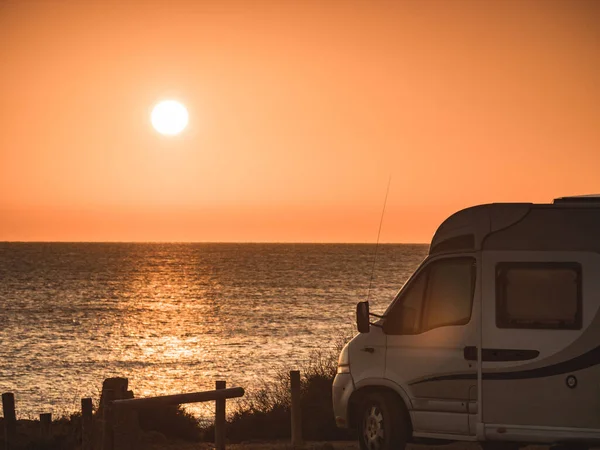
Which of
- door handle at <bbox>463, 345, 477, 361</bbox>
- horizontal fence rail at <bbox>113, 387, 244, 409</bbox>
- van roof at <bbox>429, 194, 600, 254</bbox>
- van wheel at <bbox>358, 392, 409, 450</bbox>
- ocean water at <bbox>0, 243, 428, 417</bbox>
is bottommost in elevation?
van wheel at <bbox>358, 392, 409, 450</bbox>

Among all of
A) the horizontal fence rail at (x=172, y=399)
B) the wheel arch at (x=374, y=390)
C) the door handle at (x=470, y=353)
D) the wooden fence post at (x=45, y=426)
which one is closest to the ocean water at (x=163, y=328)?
the wooden fence post at (x=45, y=426)

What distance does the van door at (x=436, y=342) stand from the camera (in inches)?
482

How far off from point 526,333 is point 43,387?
3353 centimetres

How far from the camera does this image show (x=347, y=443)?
53.9 feet

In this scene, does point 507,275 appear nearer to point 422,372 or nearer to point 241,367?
point 422,372

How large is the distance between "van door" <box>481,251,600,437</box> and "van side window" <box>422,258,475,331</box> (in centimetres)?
34

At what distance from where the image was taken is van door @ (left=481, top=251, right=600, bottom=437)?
11609mm

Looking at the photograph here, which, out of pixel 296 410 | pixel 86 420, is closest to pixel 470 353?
pixel 296 410

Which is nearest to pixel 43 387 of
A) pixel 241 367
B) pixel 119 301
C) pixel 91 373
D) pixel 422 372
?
pixel 91 373

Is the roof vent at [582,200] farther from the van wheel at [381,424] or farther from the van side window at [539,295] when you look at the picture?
the van wheel at [381,424]

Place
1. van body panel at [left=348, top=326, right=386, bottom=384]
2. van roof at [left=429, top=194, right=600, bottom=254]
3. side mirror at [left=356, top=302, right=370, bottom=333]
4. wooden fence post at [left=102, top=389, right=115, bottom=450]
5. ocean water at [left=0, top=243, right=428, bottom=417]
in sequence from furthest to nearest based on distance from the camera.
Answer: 1. ocean water at [left=0, top=243, right=428, bottom=417]
2. van body panel at [left=348, top=326, right=386, bottom=384]
3. side mirror at [left=356, top=302, right=370, bottom=333]
4. wooden fence post at [left=102, top=389, right=115, bottom=450]
5. van roof at [left=429, top=194, right=600, bottom=254]

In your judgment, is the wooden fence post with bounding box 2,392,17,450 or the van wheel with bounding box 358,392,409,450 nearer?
the van wheel with bounding box 358,392,409,450

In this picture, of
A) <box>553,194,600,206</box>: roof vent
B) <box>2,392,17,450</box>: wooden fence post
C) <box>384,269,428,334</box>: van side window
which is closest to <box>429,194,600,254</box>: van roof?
<box>553,194,600,206</box>: roof vent

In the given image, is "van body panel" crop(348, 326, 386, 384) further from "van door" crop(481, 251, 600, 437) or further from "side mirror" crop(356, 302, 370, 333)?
"van door" crop(481, 251, 600, 437)
